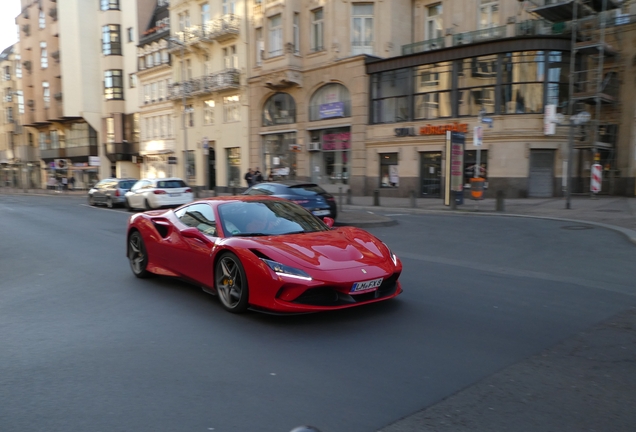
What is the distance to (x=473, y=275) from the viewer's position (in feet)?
25.9

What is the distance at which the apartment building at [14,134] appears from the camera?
67000mm

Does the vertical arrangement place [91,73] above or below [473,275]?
above

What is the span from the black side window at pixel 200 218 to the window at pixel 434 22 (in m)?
26.8

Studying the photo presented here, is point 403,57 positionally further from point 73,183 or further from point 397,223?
point 73,183

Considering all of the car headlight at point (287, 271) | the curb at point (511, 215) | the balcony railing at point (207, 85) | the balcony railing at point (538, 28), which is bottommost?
the curb at point (511, 215)

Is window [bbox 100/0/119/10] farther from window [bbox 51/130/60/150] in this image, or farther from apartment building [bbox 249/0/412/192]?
apartment building [bbox 249/0/412/192]

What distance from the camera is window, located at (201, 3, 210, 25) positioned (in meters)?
41.0

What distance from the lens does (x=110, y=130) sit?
52469 mm

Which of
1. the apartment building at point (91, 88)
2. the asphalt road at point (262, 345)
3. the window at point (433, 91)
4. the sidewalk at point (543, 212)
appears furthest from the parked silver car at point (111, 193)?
the apartment building at point (91, 88)

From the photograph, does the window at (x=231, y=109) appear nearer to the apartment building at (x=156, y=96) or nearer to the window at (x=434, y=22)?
the apartment building at (x=156, y=96)

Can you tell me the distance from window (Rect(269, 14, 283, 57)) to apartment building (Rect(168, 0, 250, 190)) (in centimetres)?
305

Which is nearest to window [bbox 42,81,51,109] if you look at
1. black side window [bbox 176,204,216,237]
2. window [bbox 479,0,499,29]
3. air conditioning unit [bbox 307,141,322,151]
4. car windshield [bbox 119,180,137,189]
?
air conditioning unit [bbox 307,141,322,151]

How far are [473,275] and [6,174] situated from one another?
285 ft

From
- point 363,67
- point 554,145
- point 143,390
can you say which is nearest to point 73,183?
point 363,67
